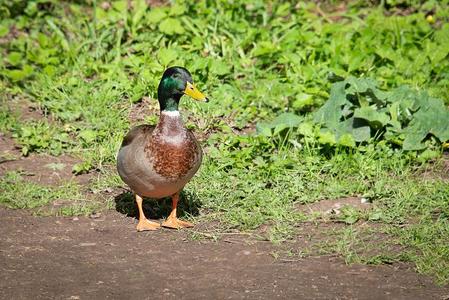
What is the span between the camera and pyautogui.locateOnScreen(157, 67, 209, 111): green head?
5473mm

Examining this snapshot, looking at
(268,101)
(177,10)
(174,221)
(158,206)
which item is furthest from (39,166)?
(177,10)

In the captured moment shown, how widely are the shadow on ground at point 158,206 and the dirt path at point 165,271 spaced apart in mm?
325

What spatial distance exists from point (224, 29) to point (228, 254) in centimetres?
359

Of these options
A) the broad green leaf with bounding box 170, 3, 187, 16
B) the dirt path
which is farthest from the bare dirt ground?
the broad green leaf with bounding box 170, 3, 187, 16

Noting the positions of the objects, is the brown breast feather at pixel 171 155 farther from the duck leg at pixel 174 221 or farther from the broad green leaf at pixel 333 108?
the broad green leaf at pixel 333 108

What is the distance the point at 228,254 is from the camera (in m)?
5.27

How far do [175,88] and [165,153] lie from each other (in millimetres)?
451

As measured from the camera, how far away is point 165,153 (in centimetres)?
537

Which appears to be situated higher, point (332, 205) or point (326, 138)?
point (326, 138)

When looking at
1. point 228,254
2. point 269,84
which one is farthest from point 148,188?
point 269,84

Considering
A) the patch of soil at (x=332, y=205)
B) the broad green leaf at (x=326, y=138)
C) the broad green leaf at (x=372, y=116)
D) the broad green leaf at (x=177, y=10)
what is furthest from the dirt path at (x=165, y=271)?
the broad green leaf at (x=177, y=10)

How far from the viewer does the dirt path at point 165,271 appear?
4691 millimetres

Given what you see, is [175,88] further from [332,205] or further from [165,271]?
[332,205]

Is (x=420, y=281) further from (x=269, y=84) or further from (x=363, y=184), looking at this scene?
(x=269, y=84)
